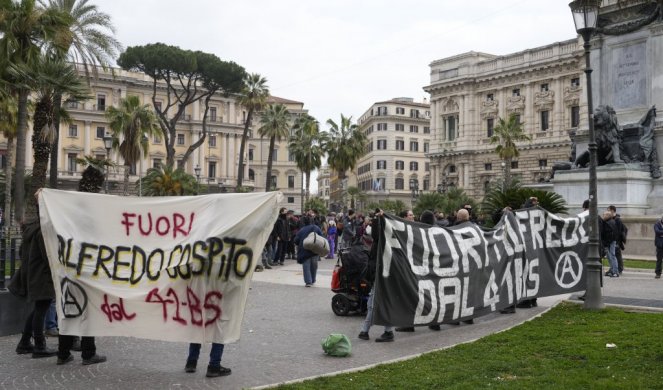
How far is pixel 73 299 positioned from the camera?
727cm

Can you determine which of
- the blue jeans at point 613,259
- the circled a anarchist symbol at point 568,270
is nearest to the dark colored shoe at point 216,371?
the circled a anarchist symbol at point 568,270

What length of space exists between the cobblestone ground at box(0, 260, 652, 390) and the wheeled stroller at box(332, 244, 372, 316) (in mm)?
202

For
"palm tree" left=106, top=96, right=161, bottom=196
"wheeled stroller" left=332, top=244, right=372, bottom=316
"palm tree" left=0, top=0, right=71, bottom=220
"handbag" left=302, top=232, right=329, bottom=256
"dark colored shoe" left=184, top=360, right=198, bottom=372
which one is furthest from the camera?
"palm tree" left=106, top=96, right=161, bottom=196

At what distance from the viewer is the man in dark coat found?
7.53 metres

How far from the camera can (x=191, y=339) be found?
6.86m

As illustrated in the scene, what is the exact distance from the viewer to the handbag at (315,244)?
48.6 feet

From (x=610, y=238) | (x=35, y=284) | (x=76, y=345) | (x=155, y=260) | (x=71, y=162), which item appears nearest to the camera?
(x=155, y=260)

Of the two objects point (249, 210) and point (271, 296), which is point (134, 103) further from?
point (249, 210)

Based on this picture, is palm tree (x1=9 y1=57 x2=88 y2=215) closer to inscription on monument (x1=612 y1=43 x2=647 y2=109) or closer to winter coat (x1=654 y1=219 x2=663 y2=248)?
winter coat (x1=654 y1=219 x2=663 y2=248)

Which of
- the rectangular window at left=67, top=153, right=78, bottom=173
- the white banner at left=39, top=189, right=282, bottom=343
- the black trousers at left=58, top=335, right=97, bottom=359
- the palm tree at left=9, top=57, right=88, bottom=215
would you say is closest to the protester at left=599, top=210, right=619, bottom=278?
the white banner at left=39, top=189, right=282, bottom=343

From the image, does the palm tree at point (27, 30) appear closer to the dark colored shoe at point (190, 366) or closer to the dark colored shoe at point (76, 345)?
the dark colored shoe at point (76, 345)

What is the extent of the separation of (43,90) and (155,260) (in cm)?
1753

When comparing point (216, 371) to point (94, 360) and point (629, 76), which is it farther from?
point (629, 76)

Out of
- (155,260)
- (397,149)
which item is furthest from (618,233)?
(397,149)
